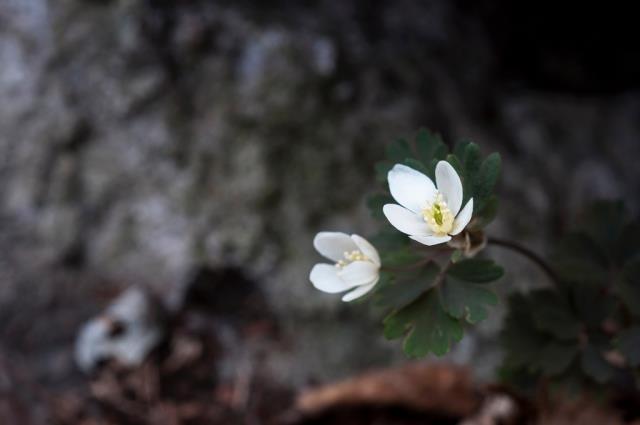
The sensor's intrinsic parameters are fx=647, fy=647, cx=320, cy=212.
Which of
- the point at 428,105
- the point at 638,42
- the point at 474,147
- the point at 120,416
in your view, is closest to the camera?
the point at 474,147

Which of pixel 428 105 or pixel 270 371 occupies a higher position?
pixel 428 105

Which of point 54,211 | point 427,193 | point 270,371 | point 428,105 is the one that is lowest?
point 427,193

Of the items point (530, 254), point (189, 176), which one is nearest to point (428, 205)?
point (530, 254)

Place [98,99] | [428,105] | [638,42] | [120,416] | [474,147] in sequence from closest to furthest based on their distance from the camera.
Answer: [474,147] → [120,416] → [98,99] → [428,105] → [638,42]

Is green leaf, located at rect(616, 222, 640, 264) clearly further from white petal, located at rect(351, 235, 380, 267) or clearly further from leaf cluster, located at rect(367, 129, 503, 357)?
white petal, located at rect(351, 235, 380, 267)

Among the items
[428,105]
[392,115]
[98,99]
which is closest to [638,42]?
[428,105]

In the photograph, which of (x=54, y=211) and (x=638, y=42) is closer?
(x=54, y=211)

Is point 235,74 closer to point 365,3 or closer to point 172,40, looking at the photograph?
point 172,40
